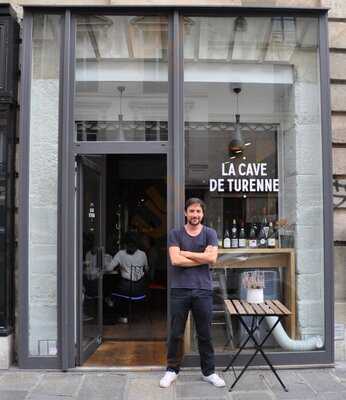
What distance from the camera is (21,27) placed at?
6.24 metres

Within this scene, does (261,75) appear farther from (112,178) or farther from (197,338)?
(112,178)

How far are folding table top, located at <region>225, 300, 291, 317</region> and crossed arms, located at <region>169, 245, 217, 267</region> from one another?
2.00ft

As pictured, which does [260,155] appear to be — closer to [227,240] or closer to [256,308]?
[227,240]

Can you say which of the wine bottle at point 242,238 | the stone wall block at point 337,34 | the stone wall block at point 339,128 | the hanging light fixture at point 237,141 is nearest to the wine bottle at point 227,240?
the wine bottle at point 242,238

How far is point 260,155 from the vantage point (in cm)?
649

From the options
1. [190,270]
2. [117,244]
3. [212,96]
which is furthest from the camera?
[117,244]

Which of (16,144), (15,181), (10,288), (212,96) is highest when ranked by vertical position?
(212,96)

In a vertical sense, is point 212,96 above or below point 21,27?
below

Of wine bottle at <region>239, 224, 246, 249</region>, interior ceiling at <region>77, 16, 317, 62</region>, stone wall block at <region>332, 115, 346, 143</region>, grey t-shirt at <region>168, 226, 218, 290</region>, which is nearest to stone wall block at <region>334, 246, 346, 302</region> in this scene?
wine bottle at <region>239, 224, 246, 249</region>

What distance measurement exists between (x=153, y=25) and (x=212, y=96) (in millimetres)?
1124

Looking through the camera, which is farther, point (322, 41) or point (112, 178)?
point (112, 178)

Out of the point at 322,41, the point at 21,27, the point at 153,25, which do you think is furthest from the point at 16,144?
the point at 322,41

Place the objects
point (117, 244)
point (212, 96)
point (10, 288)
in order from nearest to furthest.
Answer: point (10, 288) → point (212, 96) → point (117, 244)

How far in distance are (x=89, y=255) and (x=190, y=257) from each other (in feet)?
5.84
